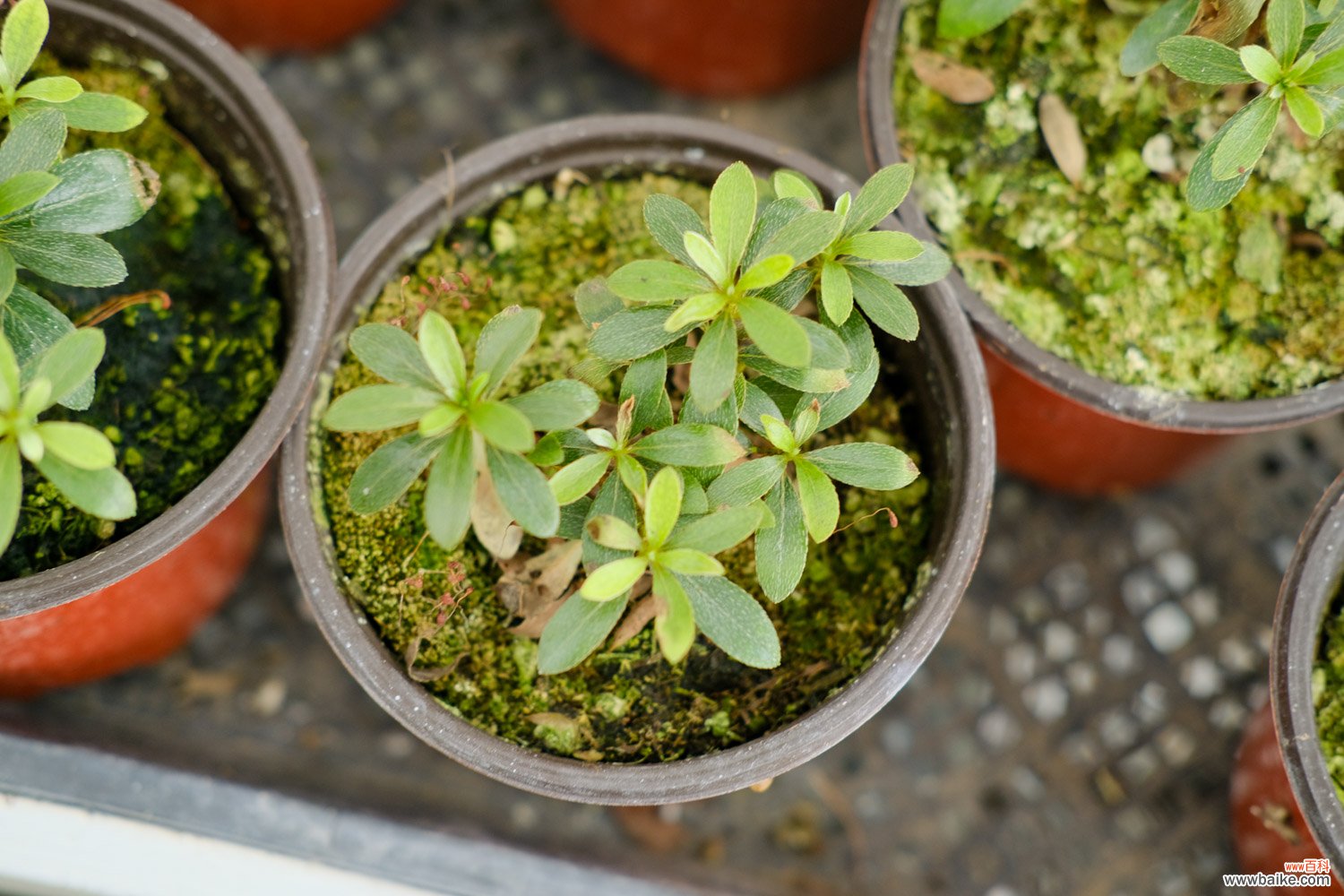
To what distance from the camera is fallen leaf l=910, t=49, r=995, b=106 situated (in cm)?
128

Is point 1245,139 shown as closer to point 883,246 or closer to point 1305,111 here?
point 1305,111

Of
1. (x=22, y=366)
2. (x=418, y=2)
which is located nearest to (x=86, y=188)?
(x=22, y=366)

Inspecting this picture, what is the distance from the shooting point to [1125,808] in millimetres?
1522

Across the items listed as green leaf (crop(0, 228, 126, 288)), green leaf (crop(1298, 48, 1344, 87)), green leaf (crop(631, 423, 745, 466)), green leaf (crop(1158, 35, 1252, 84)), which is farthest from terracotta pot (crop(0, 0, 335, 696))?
green leaf (crop(1298, 48, 1344, 87))

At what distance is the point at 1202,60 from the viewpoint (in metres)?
0.98

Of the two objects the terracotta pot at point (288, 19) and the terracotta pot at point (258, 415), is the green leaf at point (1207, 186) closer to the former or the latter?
the terracotta pot at point (258, 415)

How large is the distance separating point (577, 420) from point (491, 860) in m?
0.72

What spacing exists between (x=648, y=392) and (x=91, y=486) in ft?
1.53

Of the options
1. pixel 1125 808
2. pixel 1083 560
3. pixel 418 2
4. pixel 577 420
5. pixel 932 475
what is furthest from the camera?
pixel 418 2

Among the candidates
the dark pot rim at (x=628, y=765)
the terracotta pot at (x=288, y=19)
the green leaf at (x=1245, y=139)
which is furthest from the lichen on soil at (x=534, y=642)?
the terracotta pot at (x=288, y=19)

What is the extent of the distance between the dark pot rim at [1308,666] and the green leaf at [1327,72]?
45cm

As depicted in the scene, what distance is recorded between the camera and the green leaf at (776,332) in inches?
31.9

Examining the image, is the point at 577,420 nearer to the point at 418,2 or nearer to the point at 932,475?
the point at 932,475

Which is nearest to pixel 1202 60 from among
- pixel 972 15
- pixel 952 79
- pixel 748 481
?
pixel 972 15
